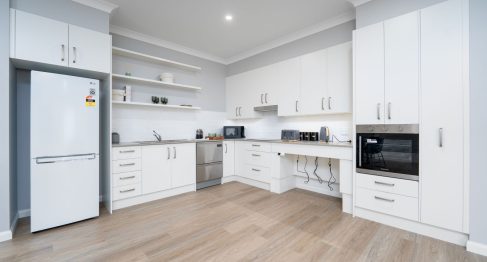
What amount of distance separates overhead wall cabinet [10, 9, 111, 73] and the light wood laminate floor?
1900 mm

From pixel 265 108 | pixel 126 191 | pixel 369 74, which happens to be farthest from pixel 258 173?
pixel 369 74

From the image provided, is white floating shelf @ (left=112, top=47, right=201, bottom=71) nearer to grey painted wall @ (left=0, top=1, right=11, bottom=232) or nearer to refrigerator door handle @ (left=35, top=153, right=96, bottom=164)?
grey painted wall @ (left=0, top=1, right=11, bottom=232)

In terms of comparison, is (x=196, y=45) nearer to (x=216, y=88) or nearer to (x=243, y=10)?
→ (x=216, y=88)

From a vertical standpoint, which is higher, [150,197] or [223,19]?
[223,19]

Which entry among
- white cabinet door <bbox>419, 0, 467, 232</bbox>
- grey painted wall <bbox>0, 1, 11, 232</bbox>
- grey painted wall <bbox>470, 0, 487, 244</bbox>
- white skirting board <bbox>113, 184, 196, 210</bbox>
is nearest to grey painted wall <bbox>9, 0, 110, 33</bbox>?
grey painted wall <bbox>0, 1, 11, 232</bbox>

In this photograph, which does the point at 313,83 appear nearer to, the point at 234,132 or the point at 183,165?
the point at 234,132

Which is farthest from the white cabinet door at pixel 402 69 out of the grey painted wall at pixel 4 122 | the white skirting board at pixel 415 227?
the grey painted wall at pixel 4 122

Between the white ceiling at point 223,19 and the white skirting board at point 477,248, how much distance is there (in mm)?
2887

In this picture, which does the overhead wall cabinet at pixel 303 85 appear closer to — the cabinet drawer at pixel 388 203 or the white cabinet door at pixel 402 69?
the white cabinet door at pixel 402 69

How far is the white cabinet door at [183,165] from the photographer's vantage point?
3268 mm

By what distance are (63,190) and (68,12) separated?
82.1 inches

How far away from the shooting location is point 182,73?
13.3ft

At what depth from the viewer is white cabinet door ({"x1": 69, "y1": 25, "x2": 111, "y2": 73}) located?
7.62 ft

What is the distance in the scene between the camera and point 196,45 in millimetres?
3889
